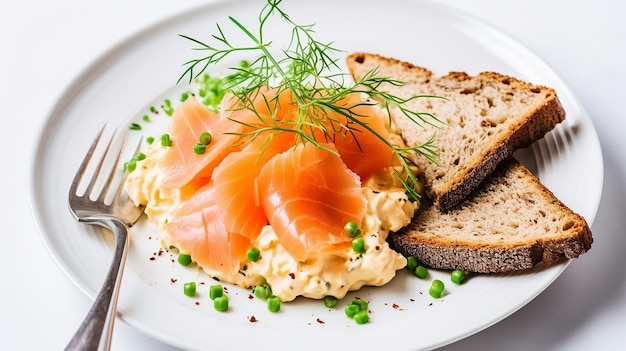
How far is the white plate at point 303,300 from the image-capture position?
3.52 m

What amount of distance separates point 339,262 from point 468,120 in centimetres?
154

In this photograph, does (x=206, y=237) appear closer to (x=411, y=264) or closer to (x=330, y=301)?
(x=330, y=301)

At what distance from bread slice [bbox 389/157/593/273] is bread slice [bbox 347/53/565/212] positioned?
0.37 ft

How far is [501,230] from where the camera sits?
395 centimetres

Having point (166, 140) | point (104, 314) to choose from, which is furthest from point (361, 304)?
point (166, 140)

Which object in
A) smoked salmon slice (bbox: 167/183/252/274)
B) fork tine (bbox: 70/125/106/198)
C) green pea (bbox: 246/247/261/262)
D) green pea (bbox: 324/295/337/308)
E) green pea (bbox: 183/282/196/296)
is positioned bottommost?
fork tine (bbox: 70/125/106/198)

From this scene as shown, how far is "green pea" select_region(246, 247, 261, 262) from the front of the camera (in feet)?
→ 12.3

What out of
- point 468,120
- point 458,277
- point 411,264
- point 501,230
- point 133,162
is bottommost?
point 133,162

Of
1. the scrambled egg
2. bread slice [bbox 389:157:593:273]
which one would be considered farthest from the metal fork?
bread slice [bbox 389:157:593:273]

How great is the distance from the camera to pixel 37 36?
20.8 feet

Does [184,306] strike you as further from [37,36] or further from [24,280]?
[37,36]

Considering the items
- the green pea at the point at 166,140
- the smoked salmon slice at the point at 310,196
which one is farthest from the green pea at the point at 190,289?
the green pea at the point at 166,140

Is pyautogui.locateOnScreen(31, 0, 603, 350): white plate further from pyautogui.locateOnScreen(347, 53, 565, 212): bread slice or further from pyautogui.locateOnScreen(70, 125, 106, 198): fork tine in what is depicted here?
pyautogui.locateOnScreen(347, 53, 565, 212): bread slice

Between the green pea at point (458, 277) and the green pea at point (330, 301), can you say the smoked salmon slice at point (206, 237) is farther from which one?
the green pea at point (458, 277)
